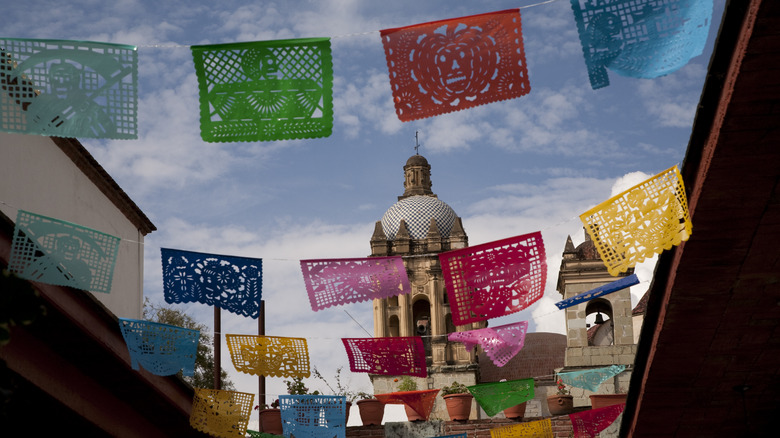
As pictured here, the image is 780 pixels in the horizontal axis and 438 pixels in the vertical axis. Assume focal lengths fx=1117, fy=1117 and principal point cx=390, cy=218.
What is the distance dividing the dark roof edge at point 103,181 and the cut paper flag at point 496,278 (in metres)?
7.70

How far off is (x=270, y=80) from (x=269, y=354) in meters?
4.56

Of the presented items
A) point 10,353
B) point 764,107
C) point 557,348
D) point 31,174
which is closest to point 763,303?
point 764,107

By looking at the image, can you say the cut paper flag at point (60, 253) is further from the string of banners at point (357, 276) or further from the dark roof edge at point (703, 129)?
the dark roof edge at point (703, 129)

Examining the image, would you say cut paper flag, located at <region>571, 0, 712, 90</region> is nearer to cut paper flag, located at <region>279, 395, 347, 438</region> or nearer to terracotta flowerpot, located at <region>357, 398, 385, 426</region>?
cut paper flag, located at <region>279, 395, 347, 438</region>

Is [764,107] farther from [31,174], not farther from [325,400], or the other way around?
[31,174]

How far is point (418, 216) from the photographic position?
41250 mm

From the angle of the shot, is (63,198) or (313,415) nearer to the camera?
(313,415)

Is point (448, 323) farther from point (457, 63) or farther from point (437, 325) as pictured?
point (457, 63)

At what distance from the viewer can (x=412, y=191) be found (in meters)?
42.6

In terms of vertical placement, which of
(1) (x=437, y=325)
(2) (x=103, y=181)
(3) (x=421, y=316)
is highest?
(3) (x=421, y=316)

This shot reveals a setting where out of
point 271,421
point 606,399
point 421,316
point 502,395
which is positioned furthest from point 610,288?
point 421,316

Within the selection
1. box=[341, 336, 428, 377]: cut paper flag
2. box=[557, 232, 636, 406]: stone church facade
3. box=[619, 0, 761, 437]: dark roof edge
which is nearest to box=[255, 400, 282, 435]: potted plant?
box=[341, 336, 428, 377]: cut paper flag

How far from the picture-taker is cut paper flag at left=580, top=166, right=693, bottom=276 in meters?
8.48

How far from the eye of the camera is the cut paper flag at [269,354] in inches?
474
